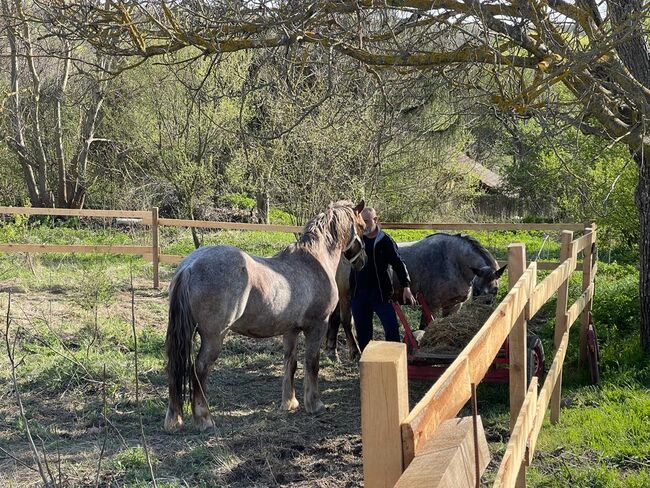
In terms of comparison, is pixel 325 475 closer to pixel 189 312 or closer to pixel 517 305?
pixel 189 312

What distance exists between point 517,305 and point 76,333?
20.5 feet

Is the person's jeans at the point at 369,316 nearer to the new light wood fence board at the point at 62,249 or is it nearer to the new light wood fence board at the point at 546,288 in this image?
the new light wood fence board at the point at 546,288

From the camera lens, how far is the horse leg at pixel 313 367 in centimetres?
578

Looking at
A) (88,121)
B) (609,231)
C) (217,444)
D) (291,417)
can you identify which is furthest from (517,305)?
(88,121)

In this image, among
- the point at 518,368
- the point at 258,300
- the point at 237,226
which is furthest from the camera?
the point at 237,226

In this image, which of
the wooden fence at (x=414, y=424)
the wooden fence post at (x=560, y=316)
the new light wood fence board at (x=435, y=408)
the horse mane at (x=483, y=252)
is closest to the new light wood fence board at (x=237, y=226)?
the horse mane at (x=483, y=252)

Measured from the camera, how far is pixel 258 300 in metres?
5.41

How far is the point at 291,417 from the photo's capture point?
5.62 meters

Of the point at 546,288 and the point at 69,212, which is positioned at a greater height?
the point at 69,212

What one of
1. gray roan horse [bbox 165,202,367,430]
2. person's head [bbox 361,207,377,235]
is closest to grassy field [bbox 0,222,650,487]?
gray roan horse [bbox 165,202,367,430]

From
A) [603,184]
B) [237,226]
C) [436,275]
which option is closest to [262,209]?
[237,226]

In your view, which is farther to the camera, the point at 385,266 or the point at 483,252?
the point at 483,252

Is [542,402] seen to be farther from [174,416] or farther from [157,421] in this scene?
[157,421]

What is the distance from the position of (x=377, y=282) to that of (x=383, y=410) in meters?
5.30
